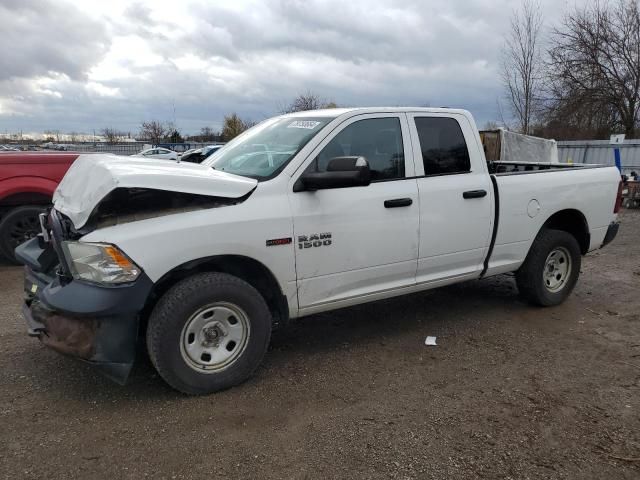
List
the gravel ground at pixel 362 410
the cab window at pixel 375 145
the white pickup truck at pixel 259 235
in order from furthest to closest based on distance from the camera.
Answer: the cab window at pixel 375 145
the white pickup truck at pixel 259 235
the gravel ground at pixel 362 410

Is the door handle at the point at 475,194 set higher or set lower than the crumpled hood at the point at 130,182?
lower

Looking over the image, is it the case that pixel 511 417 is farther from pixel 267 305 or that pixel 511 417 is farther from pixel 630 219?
pixel 630 219

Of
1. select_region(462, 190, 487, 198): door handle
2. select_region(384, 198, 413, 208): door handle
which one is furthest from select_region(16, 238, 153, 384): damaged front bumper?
select_region(462, 190, 487, 198): door handle

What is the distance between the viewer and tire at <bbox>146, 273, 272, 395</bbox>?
3223 mm

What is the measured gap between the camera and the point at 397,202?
159 inches

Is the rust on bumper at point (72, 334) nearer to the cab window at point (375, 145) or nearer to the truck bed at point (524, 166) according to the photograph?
the cab window at point (375, 145)

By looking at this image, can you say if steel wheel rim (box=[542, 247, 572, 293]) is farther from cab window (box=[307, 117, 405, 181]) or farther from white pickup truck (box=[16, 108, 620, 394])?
cab window (box=[307, 117, 405, 181])

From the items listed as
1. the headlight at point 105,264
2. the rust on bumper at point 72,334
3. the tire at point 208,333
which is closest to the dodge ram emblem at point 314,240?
the tire at point 208,333

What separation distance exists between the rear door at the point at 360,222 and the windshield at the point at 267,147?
0.59 feet

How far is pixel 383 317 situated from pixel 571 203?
2.24 m

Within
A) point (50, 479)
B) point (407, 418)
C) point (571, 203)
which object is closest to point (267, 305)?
point (407, 418)

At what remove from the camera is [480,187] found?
4566 mm

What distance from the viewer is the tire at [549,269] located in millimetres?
5176

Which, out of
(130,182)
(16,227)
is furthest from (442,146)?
(16,227)
